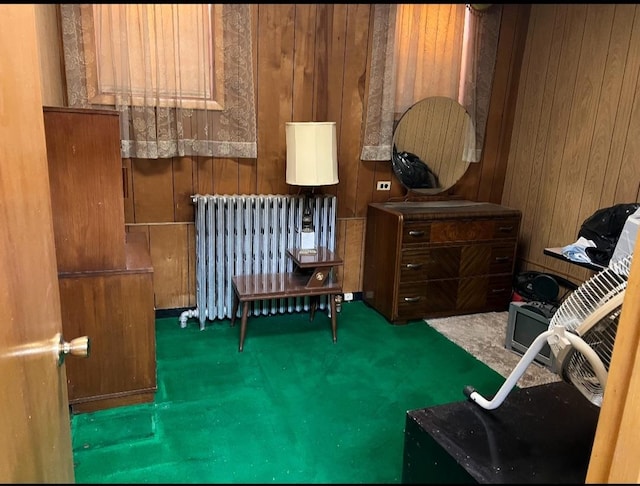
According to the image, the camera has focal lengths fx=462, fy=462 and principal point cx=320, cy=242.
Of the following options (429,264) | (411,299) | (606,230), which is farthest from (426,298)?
(606,230)

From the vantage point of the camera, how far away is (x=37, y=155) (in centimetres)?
90

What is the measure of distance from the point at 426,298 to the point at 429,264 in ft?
0.87

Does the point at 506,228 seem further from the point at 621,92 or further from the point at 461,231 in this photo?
the point at 621,92

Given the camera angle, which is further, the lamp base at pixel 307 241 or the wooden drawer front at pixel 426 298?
the wooden drawer front at pixel 426 298

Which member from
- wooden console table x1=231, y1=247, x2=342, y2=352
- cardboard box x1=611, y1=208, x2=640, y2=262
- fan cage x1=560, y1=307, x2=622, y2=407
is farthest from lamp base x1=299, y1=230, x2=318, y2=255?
fan cage x1=560, y1=307, x2=622, y2=407

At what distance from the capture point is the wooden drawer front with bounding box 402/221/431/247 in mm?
3240

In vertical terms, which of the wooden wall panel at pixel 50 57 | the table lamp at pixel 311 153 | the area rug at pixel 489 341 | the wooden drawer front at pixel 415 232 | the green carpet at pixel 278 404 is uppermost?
the wooden wall panel at pixel 50 57

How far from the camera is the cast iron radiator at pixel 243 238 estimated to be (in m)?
3.14

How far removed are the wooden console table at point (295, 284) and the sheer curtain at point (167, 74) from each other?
87 centimetres

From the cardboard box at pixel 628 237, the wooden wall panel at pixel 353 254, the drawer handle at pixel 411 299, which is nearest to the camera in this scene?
the cardboard box at pixel 628 237

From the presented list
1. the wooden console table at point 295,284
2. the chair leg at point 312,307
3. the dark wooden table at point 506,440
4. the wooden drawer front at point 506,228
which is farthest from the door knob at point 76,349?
the wooden drawer front at point 506,228

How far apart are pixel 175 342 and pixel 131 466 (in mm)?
1175

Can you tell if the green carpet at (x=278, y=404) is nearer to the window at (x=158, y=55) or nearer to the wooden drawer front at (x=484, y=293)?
the wooden drawer front at (x=484, y=293)

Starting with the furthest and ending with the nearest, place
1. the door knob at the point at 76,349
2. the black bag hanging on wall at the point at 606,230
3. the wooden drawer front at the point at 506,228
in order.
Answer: the wooden drawer front at the point at 506,228, the black bag hanging on wall at the point at 606,230, the door knob at the point at 76,349
